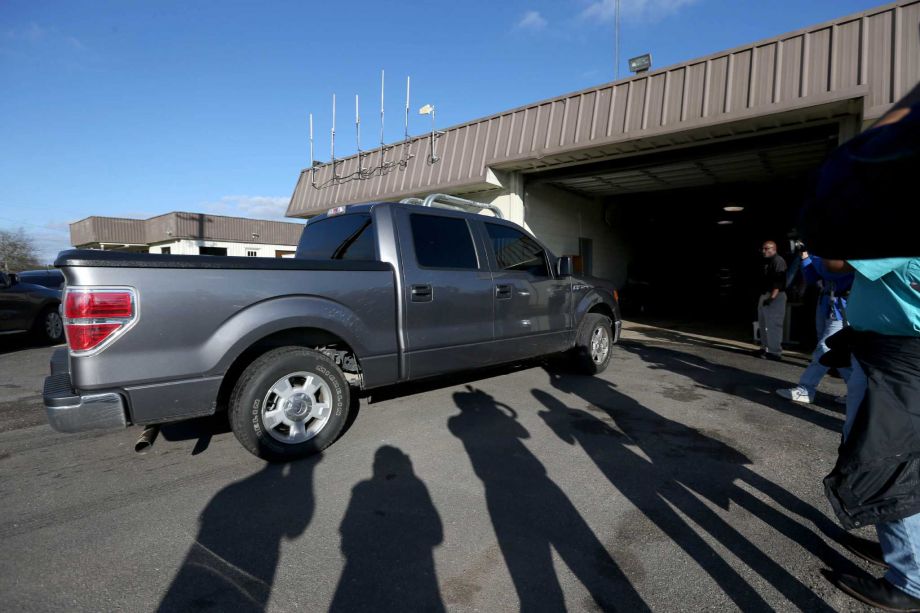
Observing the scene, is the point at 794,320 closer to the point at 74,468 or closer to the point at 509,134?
the point at 509,134

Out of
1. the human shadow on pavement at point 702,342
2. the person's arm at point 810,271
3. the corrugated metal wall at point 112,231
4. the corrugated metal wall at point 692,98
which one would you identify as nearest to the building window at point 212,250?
the corrugated metal wall at point 112,231

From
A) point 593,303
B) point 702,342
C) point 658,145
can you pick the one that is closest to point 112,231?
point 658,145

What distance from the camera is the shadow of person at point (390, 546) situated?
1.94 meters

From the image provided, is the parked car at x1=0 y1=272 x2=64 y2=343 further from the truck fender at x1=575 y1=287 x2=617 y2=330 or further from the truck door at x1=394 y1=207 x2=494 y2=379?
the truck fender at x1=575 y1=287 x2=617 y2=330

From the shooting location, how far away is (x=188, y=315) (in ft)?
9.22

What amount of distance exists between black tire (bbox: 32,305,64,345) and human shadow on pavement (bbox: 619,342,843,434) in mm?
11369

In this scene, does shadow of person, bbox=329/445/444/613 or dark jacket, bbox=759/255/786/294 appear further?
dark jacket, bbox=759/255/786/294

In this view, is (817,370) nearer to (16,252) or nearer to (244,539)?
(244,539)

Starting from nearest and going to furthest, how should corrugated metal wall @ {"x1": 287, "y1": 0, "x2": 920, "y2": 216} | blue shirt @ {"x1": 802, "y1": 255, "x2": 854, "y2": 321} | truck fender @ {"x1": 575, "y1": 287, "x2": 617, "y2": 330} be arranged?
blue shirt @ {"x1": 802, "y1": 255, "x2": 854, "y2": 321}, truck fender @ {"x1": 575, "y1": 287, "x2": 617, "y2": 330}, corrugated metal wall @ {"x1": 287, "y1": 0, "x2": 920, "y2": 216}

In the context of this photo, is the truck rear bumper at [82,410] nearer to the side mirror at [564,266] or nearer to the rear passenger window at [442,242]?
the rear passenger window at [442,242]

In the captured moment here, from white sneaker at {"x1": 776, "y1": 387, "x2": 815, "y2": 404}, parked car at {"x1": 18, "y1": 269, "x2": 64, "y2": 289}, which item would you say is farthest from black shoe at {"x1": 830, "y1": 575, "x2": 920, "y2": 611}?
parked car at {"x1": 18, "y1": 269, "x2": 64, "y2": 289}

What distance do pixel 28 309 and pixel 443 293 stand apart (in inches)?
374

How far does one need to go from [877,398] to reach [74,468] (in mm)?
4786

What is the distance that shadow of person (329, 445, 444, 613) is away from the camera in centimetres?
194
